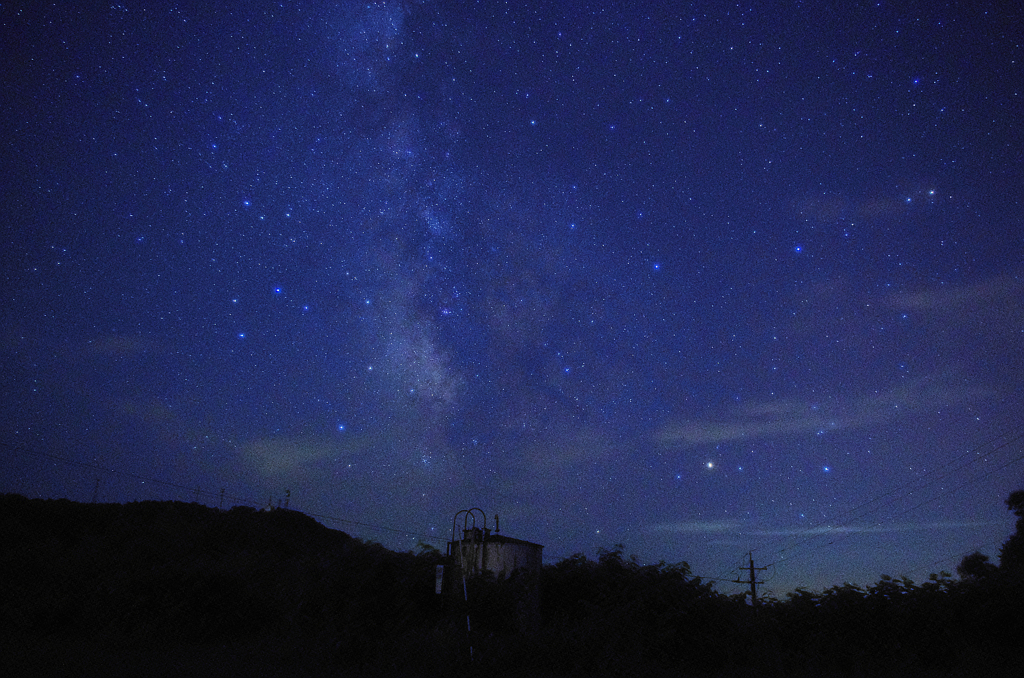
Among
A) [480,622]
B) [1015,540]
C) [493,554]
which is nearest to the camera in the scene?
[480,622]

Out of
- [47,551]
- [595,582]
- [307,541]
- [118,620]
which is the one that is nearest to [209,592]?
[118,620]

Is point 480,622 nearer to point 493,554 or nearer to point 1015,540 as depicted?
point 493,554

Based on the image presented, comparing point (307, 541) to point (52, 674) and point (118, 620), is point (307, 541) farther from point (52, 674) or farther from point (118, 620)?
point (52, 674)

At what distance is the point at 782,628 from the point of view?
13078 mm

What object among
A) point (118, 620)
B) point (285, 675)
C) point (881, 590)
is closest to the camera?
point (285, 675)

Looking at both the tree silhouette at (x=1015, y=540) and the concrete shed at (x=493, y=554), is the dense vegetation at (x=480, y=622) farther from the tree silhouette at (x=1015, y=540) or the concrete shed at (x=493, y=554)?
the tree silhouette at (x=1015, y=540)

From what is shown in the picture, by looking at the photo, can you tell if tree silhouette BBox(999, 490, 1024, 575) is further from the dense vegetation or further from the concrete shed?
the concrete shed

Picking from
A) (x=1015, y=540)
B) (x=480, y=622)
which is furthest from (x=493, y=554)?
(x=1015, y=540)

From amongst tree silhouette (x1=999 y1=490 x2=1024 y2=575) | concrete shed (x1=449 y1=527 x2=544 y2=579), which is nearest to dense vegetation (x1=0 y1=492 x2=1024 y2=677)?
concrete shed (x1=449 y1=527 x2=544 y2=579)

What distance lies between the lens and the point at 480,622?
12.6 m

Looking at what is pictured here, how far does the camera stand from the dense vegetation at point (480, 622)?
1005 centimetres

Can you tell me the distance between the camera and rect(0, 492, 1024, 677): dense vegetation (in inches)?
396

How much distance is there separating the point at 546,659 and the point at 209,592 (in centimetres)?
855

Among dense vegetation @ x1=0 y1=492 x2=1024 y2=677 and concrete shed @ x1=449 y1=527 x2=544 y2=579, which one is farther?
concrete shed @ x1=449 y1=527 x2=544 y2=579
